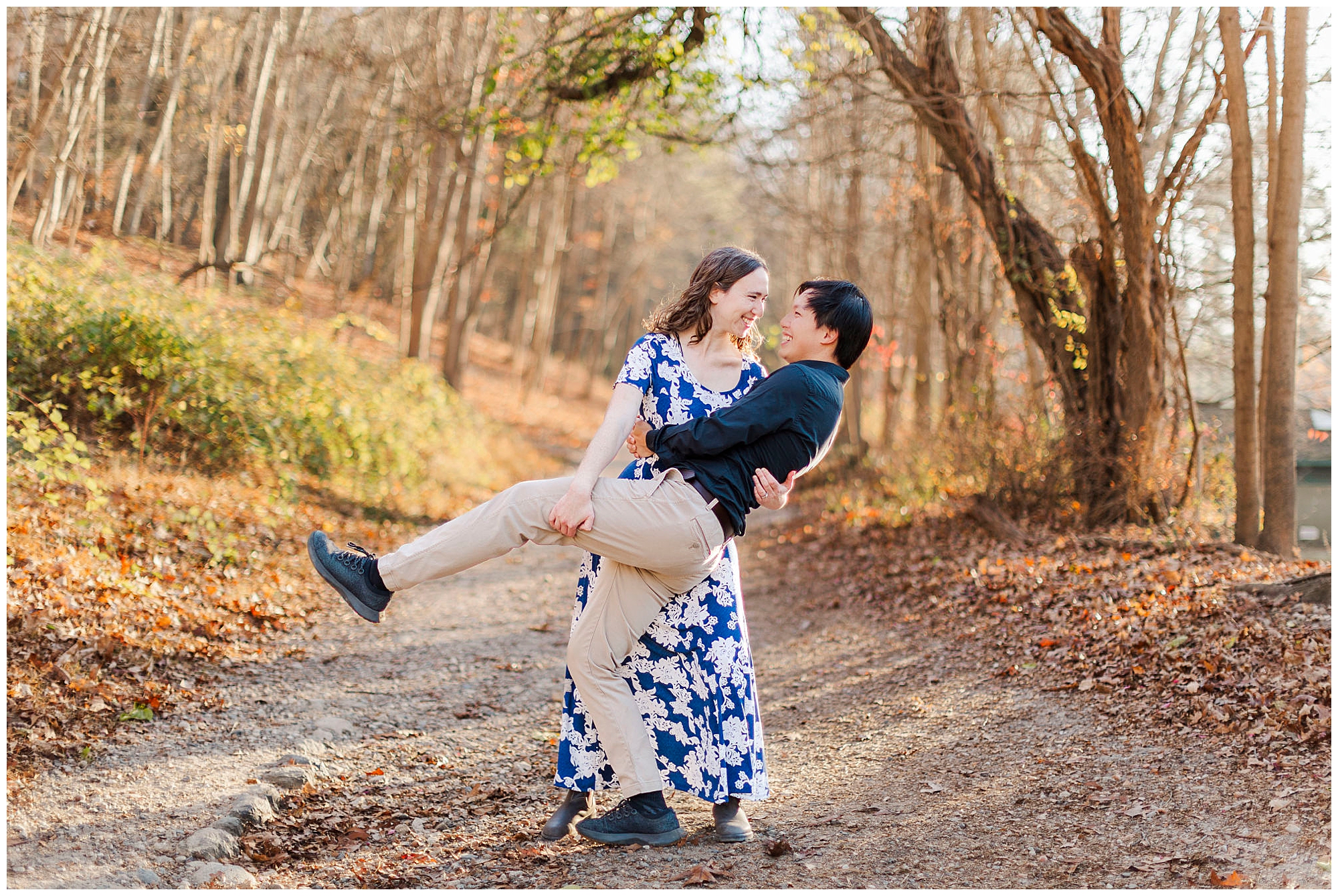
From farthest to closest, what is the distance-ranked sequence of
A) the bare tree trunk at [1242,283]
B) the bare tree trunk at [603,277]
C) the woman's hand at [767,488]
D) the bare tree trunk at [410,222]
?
the bare tree trunk at [603,277] < the bare tree trunk at [410,222] < the bare tree trunk at [1242,283] < the woman's hand at [767,488]

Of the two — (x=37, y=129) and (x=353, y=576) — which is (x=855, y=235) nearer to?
(x=37, y=129)

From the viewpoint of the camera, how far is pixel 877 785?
400cm

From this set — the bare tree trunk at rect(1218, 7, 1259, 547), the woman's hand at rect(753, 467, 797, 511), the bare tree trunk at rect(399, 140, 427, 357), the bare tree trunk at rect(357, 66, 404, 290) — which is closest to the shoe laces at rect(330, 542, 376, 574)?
the woman's hand at rect(753, 467, 797, 511)

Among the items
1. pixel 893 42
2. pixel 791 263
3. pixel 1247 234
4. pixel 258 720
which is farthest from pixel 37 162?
pixel 791 263

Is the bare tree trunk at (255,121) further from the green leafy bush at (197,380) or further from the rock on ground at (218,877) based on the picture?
the rock on ground at (218,877)

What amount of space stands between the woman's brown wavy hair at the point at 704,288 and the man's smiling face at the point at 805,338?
198 millimetres

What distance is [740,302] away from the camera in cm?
329

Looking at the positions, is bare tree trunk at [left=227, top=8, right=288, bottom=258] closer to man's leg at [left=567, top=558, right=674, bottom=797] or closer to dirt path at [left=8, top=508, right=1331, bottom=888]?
dirt path at [left=8, top=508, right=1331, bottom=888]

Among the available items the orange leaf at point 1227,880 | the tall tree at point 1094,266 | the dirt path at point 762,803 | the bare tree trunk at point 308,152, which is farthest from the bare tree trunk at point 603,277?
the orange leaf at point 1227,880

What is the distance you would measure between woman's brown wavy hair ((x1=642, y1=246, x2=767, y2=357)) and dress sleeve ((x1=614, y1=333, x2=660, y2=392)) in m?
0.14

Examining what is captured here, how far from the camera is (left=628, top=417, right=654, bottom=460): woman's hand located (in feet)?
11.0

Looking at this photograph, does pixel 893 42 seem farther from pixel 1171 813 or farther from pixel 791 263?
pixel 791 263

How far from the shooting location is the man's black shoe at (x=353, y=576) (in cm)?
306

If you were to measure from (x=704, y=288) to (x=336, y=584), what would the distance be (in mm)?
1634
